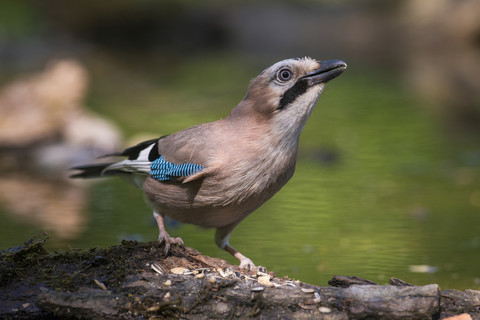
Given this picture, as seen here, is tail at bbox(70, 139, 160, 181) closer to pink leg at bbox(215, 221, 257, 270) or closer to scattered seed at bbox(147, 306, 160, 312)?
pink leg at bbox(215, 221, 257, 270)

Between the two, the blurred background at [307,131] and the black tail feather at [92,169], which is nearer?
the black tail feather at [92,169]

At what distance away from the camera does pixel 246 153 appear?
17.2ft

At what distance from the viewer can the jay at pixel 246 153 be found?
5.23 meters

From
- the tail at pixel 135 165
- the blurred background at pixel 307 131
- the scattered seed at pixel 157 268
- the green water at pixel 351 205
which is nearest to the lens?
the scattered seed at pixel 157 268

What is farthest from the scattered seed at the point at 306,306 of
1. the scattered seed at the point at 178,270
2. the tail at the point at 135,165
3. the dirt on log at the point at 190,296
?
the tail at the point at 135,165

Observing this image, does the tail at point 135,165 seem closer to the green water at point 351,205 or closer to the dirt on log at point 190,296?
the green water at point 351,205

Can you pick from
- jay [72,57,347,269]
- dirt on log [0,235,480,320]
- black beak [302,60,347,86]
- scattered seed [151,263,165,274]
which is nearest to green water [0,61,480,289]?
jay [72,57,347,269]

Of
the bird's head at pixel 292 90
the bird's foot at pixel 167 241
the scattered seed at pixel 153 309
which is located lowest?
the scattered seed at pixel 153 309

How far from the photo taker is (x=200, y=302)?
14.5 feet

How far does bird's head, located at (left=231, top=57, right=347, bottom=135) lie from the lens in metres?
5.31

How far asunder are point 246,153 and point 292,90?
0.56 metres

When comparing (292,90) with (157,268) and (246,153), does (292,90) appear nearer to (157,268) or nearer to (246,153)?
(246,153)

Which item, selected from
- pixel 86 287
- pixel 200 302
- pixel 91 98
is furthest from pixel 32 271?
pixel 91 98

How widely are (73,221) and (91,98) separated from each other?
28.7ft
